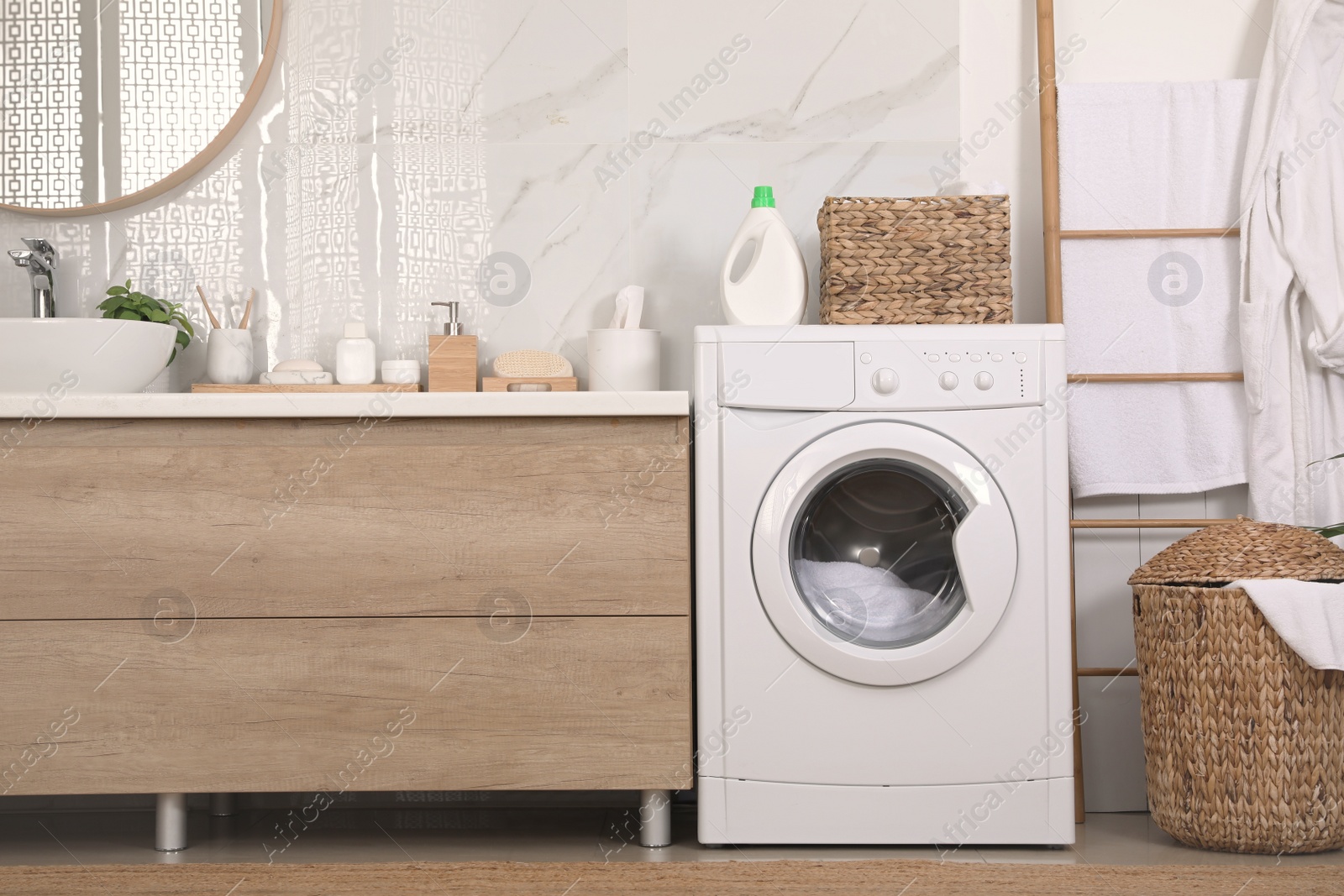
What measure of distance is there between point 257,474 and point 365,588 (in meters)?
0.25

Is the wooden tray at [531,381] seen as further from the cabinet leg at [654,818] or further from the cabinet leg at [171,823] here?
the cabinet leg at [171,823]

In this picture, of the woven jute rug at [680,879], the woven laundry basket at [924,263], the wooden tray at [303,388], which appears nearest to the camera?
the woven jute rug at [680,879]

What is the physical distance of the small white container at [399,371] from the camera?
6.46 feet

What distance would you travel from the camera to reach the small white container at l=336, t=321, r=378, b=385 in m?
1.96

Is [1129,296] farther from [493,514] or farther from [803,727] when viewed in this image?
[493,514]

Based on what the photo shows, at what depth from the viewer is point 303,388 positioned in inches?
74.6

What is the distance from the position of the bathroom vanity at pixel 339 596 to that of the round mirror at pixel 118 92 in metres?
0.76

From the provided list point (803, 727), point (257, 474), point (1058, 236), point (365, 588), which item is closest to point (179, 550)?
point (257, 474)

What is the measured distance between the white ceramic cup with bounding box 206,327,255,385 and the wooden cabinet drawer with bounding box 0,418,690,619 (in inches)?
17.2

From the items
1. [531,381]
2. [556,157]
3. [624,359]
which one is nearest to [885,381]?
[624,359]

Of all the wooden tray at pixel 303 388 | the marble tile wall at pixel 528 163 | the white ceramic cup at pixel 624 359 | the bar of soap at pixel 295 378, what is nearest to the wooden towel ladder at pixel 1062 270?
the marble tile wall at pixel 528 163

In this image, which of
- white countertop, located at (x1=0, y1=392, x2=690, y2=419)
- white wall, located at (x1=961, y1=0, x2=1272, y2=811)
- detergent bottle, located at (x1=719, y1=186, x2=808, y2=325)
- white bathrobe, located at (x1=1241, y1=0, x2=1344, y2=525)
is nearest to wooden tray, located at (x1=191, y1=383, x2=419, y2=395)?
white countertop, located at (x1=0, y1=392, x2=690, y2=419)

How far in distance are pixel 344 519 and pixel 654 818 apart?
70 centimetres

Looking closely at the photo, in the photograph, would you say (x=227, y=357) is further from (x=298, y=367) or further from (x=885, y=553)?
(x=885, y=553)
